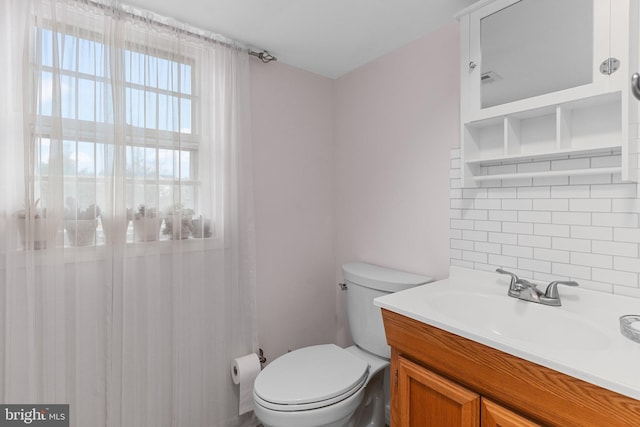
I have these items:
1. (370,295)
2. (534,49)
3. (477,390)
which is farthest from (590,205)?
(370,295)

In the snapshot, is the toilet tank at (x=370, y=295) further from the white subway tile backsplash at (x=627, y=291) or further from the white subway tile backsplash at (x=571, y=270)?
the white subway tile backsplash at (x=627, y=291)

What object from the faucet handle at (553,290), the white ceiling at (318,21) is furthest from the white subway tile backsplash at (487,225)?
the white ceiling at (318,21)

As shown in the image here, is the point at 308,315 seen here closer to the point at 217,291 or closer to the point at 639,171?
the point at 217,291

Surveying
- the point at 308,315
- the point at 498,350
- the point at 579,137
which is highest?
the point at 579,137

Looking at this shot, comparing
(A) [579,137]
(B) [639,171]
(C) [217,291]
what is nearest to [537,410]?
(B) [639,171]

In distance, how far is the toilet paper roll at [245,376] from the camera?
1.69 meters

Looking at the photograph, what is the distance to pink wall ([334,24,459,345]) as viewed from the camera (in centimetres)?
160

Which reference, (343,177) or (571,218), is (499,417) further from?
(343,177)

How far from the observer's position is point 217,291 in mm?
1676

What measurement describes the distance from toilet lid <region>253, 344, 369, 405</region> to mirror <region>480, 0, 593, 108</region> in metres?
1.32

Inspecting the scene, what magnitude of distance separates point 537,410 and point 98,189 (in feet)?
5.65

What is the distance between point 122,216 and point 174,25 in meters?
0.94

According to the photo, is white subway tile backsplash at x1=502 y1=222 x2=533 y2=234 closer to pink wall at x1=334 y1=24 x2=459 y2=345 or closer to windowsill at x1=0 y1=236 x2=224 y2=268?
pink wall at x1=334 y1=24 x2=459 y2=345

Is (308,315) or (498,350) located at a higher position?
(498,350)
